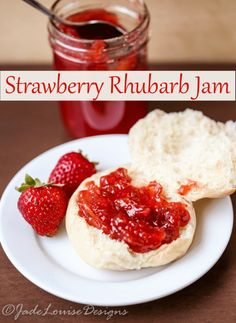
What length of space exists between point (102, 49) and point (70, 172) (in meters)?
0.38

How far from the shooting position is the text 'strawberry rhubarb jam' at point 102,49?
72.3 inches

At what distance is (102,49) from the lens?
5.97 feet

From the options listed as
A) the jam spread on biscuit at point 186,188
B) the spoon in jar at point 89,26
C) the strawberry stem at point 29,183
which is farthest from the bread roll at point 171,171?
the spoon in jar at point 89,26

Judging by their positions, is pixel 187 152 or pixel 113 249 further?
pixel 187 152

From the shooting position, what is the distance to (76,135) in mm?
2080

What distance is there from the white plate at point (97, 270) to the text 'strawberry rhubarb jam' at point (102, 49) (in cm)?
33

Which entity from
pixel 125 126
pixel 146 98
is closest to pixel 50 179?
pixel 125 126

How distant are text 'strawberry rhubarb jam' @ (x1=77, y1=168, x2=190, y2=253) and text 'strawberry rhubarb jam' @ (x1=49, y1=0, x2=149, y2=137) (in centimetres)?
35

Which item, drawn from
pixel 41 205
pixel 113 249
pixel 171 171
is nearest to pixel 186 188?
pixel 171 171

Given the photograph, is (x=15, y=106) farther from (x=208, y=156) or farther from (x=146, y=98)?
(x=208, y=156)

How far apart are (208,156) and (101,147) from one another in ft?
1.14

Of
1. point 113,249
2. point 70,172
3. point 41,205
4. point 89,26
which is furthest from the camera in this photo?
point 89,26

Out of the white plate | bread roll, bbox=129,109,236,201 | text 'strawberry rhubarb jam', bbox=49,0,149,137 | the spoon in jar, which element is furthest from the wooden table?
the spoon in jar

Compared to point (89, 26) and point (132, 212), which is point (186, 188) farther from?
point (89, 26)
